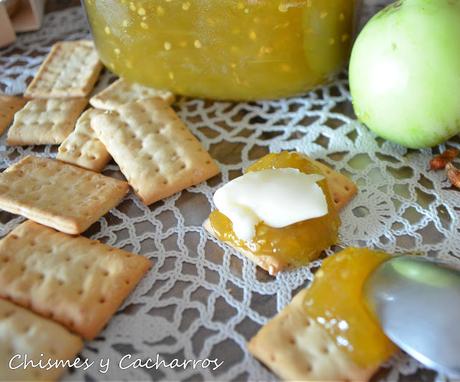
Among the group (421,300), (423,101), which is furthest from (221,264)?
(423,101)

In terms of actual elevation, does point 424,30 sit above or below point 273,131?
above

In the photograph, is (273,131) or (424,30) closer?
(424,30)

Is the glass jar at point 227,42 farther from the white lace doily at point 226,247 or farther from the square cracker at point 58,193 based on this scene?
the square cracker at point 58,193

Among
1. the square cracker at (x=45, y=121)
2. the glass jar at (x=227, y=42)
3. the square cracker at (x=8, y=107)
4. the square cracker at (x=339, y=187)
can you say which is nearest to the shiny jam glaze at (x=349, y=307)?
the square cracker at (x=339, y=187)

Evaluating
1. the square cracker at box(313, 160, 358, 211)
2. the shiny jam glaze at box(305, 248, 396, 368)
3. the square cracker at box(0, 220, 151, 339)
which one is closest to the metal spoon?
the shiny jam glaze at box(305, 248, 396, 368)

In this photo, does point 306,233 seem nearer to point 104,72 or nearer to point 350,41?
point 350,41

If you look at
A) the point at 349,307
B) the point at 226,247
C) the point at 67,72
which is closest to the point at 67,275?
the point at 226,247

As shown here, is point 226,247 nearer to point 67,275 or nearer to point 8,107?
point 67,275

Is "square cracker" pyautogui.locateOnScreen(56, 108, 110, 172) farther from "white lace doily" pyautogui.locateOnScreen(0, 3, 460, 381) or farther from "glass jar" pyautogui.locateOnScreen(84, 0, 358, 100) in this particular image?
"glass jar" pyautogui.locateOnScreen(84, 0, 358, 100)
